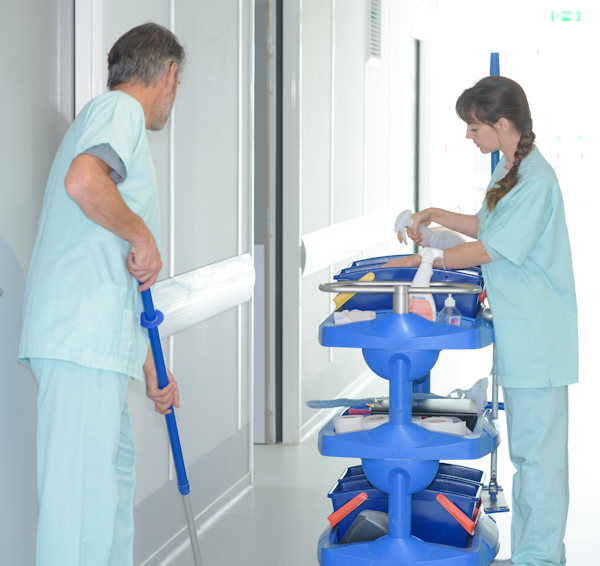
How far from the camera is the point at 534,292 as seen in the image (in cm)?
220

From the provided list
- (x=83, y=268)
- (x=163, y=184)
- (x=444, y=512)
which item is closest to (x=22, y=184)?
(x=83, y=268)

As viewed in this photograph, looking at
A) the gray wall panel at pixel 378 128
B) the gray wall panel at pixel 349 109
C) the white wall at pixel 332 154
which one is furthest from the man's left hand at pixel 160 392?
the gray wall panel at pixel 378 128

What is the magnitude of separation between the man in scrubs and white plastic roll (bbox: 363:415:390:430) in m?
0.67

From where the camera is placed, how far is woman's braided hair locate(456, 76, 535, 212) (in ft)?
7.25

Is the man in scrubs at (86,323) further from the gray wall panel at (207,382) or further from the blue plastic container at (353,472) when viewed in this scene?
the gray wall panel at (207,382)

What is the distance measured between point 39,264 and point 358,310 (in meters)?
0.85

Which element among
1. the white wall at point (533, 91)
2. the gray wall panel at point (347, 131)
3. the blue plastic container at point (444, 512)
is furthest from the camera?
the white wall at point (533, 91)

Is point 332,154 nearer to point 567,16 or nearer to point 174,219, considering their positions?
point 174,219

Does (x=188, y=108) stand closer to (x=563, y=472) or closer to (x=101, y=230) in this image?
(x=101, y=230)

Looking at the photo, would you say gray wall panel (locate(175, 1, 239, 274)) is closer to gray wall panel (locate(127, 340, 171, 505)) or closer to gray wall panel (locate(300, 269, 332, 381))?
gray wall panel (locate(127, 340, 171, 505))

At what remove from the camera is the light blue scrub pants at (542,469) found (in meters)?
2.21

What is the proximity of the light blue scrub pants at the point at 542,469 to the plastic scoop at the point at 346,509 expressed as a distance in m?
0.52

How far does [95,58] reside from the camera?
78.4 inches

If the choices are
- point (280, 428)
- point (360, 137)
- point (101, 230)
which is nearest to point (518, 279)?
point (101, 230)
